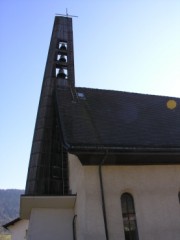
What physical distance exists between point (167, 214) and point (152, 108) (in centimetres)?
541

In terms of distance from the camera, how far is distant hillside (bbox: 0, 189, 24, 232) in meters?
105

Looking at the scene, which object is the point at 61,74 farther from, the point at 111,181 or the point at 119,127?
the point at 111,181

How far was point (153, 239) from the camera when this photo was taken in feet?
26.1

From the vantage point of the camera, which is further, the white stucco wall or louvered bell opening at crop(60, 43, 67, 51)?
louvered bell opening at crop(60, 43, 67, 51)

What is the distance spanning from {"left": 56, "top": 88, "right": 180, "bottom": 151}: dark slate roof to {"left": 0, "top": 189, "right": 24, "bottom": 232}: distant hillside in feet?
301

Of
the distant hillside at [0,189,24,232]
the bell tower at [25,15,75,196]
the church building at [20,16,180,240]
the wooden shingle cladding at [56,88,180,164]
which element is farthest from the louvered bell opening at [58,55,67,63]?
the distant hillside at [0,189,24,232]

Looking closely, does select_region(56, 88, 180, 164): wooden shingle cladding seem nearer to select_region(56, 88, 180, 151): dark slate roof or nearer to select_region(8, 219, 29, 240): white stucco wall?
select_region(56, 88, 180, 151): dark slate roof

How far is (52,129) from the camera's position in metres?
14.2

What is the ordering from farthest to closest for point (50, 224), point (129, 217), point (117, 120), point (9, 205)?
point (9, 205), point (117, 120), point (50, 224), point (129, 217)

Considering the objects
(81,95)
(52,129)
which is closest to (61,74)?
(52,129)

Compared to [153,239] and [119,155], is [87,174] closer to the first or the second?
[119,155]

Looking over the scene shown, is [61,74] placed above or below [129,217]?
above

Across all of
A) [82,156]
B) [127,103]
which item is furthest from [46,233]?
[127,103]

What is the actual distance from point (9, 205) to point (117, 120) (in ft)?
375
